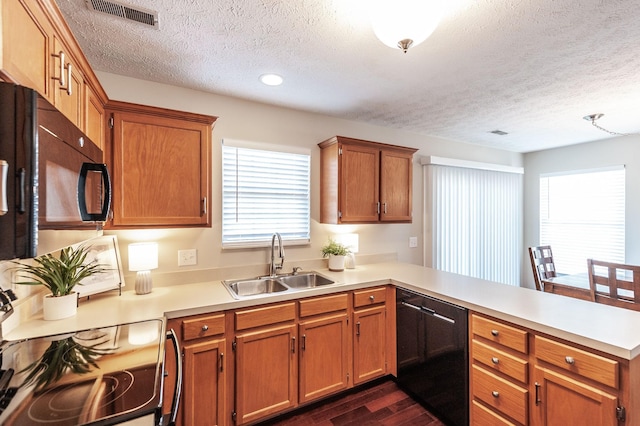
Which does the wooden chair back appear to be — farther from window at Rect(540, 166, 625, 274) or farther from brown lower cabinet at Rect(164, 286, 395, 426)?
brown lower cabinet at Rect(164, 286, 395, 426)

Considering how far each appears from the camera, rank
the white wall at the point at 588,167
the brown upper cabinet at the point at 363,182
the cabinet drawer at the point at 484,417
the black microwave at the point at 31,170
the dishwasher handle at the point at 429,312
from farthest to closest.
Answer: the white wall at the point at 588,167 < the brown upper cabinet at the point at 363,182 < the dishwasher handle at the point at 429,312 < the cabinet drawer at the point at 484,417 < the black microwave at the point at 31,170

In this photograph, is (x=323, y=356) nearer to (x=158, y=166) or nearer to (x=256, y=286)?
(x=256, y=286)

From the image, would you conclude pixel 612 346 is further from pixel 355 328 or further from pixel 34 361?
pixel 34 361

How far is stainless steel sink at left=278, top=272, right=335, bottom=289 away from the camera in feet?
8.41

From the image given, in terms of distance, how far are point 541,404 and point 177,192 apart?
245cm

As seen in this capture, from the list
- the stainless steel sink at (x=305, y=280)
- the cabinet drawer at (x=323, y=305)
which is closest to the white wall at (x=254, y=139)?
the stainless steel sink at (x=305, y=280)

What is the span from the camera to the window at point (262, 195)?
8.22ft

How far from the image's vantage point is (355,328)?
2303mm

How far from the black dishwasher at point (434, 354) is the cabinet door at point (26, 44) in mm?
2338

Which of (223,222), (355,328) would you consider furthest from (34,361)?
(355,328)

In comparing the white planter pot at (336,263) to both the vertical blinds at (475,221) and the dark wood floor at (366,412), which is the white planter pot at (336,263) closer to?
the dark wood floor at (366,412)

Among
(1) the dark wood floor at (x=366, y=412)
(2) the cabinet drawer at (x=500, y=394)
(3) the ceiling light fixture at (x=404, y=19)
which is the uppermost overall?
(3) the ceiling light fixture at (x=404, y=19)

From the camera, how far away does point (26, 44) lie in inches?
36.7

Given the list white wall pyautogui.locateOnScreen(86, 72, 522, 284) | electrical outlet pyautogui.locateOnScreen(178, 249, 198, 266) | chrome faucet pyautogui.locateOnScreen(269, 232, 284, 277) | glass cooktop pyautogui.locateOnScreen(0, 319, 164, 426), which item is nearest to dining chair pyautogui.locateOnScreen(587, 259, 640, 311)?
white wall pyautogui.locateOnScreen(86, 72, 522, 284)
